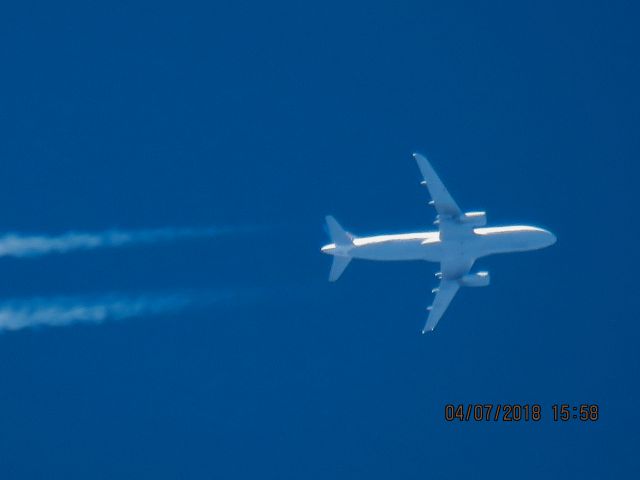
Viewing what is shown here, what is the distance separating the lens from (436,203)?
5975cm

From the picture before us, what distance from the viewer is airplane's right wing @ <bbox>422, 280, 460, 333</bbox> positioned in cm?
6406

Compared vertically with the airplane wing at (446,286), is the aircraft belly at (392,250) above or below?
below

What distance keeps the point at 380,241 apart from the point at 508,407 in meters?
17.4

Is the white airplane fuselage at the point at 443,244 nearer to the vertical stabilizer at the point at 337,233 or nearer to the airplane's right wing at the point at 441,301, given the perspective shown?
the vertical stabilizer at the point at 337,233

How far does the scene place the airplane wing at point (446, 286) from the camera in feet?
205

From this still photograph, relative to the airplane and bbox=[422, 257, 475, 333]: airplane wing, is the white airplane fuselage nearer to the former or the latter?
the airplane

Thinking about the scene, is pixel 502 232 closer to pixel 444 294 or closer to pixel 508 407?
pixel 444 294

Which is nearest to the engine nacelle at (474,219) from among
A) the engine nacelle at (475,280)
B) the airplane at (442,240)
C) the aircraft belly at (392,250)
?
the airplane at (442,240)

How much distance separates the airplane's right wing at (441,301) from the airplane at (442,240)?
2530 millimetres

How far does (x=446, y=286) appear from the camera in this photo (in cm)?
6419

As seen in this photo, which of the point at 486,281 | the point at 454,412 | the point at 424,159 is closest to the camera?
the point at 424,159

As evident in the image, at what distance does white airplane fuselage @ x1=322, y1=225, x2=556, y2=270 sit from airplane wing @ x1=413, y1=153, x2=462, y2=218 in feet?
5.10

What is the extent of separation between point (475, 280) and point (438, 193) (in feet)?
23.3

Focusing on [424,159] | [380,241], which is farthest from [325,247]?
[424,159]
